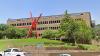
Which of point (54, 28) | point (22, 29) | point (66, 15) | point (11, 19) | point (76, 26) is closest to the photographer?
point (76, 26)

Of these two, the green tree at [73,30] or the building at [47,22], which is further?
the building at [47,22]

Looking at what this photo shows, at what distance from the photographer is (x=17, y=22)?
126 metres

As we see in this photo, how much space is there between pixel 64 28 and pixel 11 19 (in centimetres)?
4595

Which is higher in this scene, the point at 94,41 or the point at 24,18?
the point at 24,18

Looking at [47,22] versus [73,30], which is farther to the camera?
[47,22]

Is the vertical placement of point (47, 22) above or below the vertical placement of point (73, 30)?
above

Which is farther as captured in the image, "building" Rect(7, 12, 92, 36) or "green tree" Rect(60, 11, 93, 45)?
"building" Rect(7, 12, 92, 36)

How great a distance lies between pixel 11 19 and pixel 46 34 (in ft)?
89.1

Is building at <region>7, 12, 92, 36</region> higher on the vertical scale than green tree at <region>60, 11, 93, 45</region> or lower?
higher

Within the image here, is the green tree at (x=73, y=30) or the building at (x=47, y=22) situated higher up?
the building at (x=47, y=22)

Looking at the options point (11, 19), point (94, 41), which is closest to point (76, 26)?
point (94, 41)

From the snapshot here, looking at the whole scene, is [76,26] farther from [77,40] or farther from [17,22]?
[17,22]

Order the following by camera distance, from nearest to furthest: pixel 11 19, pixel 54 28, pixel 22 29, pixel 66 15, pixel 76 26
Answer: pixel 76 26, pixel 66 15, pixel 22 29, pixel 54 28, pixel 11 19

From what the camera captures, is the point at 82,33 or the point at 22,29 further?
the point at 22,29
